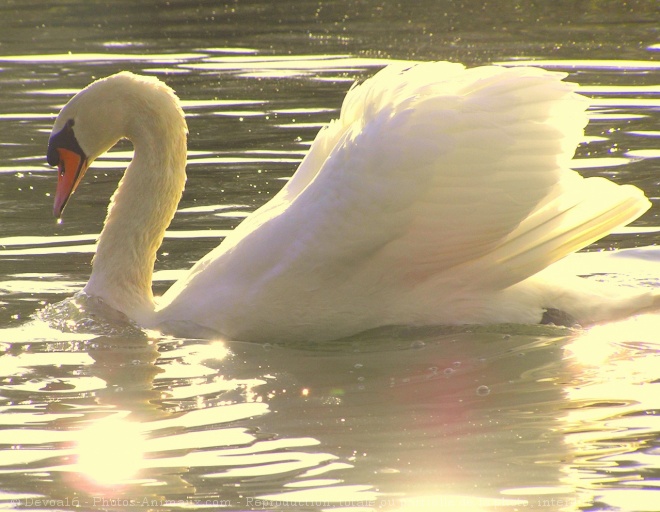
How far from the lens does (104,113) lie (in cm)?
776

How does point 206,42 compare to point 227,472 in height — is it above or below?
above

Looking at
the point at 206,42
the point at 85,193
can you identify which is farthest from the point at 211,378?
the point at 206,42

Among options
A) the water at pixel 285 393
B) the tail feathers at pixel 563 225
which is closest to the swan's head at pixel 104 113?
the water at pixel 285 393

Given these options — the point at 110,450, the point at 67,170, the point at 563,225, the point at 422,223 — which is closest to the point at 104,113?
the point at 67,170

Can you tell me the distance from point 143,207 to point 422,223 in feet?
6.43

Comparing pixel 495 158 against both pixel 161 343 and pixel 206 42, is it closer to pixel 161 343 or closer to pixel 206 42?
pixel 161 343

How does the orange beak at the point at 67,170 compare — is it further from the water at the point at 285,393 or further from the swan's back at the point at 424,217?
the swan's back at the point at 424,217

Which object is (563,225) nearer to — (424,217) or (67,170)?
(424,217)

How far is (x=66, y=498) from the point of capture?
491 cm

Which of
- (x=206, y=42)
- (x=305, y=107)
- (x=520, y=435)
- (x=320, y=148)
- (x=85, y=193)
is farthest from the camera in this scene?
(x=206, y=42)

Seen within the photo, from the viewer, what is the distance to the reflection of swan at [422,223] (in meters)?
6.44

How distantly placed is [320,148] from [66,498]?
2.99 metres

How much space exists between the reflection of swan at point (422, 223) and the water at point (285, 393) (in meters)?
0.16

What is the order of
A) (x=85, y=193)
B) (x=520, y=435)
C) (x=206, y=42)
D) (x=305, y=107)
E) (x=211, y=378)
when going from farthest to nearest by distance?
(x=206, y=42) → (x=305, y=107) → (x=85, y=193) → (x=211, y=378) → (x=520, y=435)
